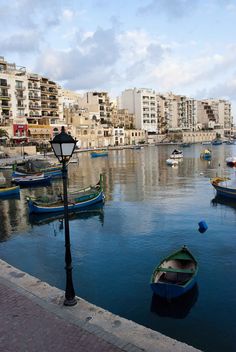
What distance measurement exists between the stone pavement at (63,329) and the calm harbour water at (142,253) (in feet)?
10.2

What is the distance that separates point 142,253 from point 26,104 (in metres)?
92.2

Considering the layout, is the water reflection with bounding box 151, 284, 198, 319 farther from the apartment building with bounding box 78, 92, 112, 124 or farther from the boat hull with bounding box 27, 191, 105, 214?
the apartment building with bounding box 78, 92, 112, 124

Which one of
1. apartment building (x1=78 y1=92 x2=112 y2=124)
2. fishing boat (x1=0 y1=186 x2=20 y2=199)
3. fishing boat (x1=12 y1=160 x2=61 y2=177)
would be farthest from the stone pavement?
apartment building (x1=78 y1=92 x2=112 y2=124)

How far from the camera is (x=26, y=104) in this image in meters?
104

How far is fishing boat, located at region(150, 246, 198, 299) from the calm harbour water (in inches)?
24.0

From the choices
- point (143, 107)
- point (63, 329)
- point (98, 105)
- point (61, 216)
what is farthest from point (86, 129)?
point (63, 329)

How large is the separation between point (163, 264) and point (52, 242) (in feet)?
31.9

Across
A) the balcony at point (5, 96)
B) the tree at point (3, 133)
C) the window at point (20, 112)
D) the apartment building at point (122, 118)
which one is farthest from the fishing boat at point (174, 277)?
the apartment building at point (122, 118)

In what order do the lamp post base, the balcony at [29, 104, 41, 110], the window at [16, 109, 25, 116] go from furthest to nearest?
the balcony at [29, 104, 41, 110], the window at [16, 109, 25, 116], the lamp post base

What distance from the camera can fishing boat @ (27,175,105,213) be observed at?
98.5 feet

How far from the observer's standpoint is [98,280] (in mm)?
16625

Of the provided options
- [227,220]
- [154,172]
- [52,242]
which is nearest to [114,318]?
[52,242]

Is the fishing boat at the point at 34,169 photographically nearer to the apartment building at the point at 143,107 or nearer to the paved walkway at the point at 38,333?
the paved walkway at the point at 38,333

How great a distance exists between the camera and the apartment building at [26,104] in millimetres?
97250
